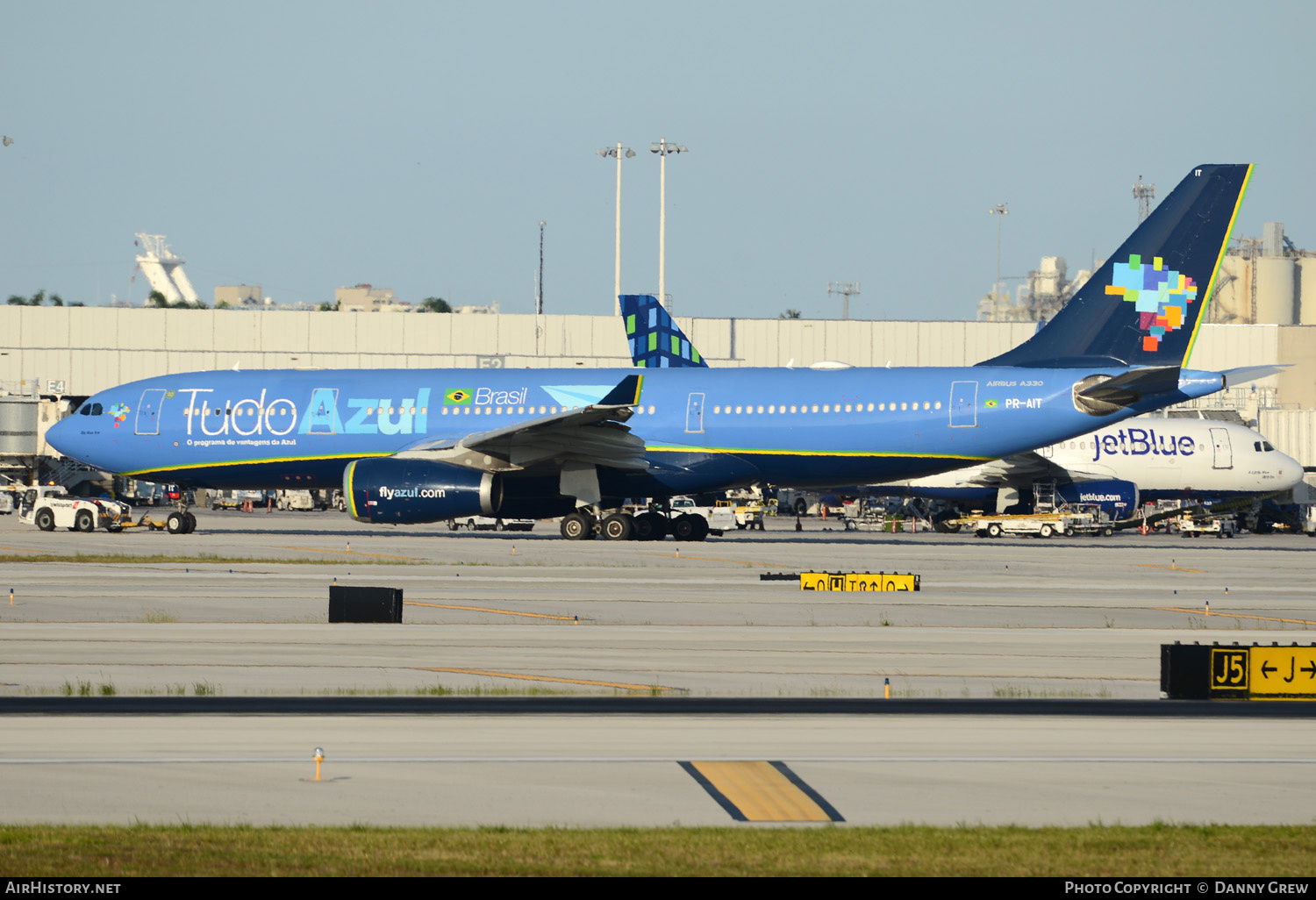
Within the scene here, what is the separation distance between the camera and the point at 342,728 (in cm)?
1205

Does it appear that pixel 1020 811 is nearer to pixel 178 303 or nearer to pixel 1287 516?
pixel 1287 516

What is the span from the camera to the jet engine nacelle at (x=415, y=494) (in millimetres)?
36812

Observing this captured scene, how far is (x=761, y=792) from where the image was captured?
9914 millimetres

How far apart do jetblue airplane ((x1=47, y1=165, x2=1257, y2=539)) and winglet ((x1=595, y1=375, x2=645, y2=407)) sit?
0.06 metres

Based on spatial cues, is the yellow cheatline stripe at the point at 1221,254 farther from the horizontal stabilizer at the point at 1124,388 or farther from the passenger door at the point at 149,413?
the passenger door at the point at 149,413

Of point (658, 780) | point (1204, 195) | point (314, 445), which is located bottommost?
point (658, 780)

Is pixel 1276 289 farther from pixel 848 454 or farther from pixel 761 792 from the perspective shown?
pixel 761 792

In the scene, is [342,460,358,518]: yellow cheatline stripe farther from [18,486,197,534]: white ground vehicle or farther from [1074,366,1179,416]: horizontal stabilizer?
[1074,366,1179,416]: horizontal stabilizer

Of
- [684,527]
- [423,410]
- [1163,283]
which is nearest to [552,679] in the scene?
[423,410]

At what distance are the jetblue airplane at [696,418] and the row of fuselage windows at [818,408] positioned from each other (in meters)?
0.04

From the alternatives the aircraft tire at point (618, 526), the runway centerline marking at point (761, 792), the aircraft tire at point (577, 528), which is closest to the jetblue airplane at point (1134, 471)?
the aircraft tire at point (618, 526)

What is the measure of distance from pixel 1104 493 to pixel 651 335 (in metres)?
23.7
